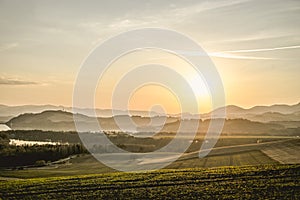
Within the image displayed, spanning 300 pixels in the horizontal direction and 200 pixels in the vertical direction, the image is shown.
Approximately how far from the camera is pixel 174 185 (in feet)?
59.1

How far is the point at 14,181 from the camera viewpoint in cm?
2047

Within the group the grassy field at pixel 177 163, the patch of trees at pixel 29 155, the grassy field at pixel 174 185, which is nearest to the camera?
the grassy field at pixel 174 185

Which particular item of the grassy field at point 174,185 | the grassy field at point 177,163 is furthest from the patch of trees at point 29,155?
the grassy field at point 174,185

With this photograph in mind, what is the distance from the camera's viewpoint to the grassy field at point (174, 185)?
16.0 meters

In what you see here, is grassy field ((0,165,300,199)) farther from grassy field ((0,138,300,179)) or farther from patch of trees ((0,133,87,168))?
patch of trees ((0,133,87,168))

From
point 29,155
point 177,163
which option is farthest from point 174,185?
point 29,155

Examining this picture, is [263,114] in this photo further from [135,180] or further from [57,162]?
[135,180]

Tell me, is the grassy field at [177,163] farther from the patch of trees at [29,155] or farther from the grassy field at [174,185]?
the grassy field at [174,185]

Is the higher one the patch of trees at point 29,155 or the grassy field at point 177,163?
the patch of trees at point 29,155

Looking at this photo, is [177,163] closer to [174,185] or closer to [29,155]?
[174,185]

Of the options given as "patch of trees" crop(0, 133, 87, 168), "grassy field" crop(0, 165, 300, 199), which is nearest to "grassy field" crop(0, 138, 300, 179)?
"patch of trees" crop(0, 133, 87, 168)

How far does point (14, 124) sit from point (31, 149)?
135ft

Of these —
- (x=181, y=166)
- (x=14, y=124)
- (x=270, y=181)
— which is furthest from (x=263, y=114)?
(x=270, y=181)

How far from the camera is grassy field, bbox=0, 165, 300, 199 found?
16.0 metres
